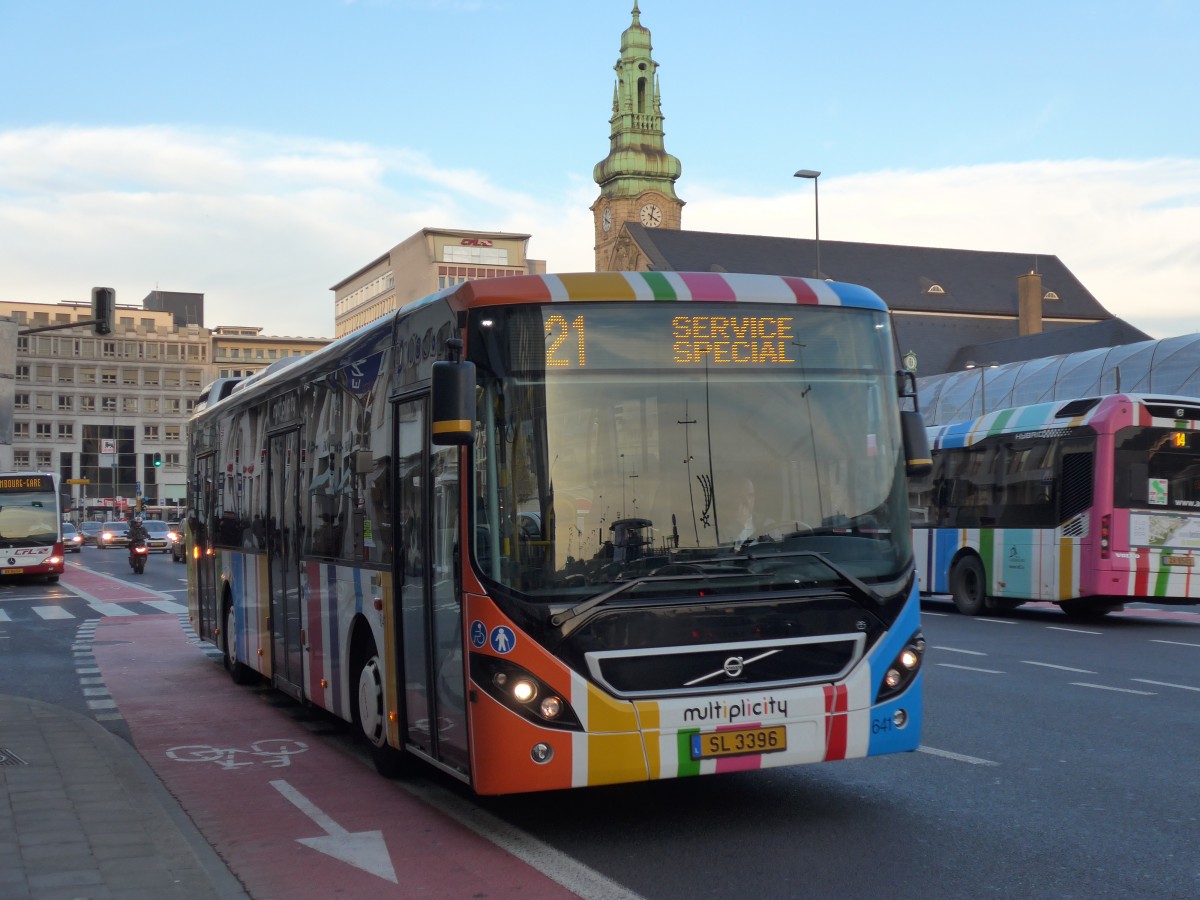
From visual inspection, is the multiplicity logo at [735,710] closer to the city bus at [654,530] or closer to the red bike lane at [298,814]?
the city bus at [654,530]

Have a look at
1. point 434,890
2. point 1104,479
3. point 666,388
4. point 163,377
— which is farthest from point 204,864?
point 163,377

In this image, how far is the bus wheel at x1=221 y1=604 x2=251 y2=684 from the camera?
1442 cm

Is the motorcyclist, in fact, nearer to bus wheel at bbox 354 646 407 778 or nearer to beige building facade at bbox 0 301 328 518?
bus wheel at bbox 354 646 407 778

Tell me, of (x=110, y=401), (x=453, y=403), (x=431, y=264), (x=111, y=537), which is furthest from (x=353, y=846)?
(x=110, y=401)

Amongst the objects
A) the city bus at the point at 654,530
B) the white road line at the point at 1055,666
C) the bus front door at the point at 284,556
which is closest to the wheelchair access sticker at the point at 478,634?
the city bus at the point at 654,530

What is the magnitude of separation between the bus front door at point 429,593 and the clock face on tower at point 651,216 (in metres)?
106

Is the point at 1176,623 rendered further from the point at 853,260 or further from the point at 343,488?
the point at 853,260

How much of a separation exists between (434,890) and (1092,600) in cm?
1697

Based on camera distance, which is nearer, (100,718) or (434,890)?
(434,890)

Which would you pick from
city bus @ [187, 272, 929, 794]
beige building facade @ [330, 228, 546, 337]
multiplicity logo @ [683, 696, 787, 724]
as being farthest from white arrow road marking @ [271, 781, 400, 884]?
beige building facade @ [330, 228, 546, 337]

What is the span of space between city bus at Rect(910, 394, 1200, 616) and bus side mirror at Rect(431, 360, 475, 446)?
14.8 meters

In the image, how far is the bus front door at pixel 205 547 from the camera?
15.3m

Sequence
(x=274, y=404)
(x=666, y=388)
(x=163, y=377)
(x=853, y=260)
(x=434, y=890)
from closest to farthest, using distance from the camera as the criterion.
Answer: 1. (x=434, y=890)
2. (x=666, y=388)
3. (x=274, y=404)
4. (x=853, y=260)
5. (x=163, y=377)

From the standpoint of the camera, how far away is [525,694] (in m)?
6.82
